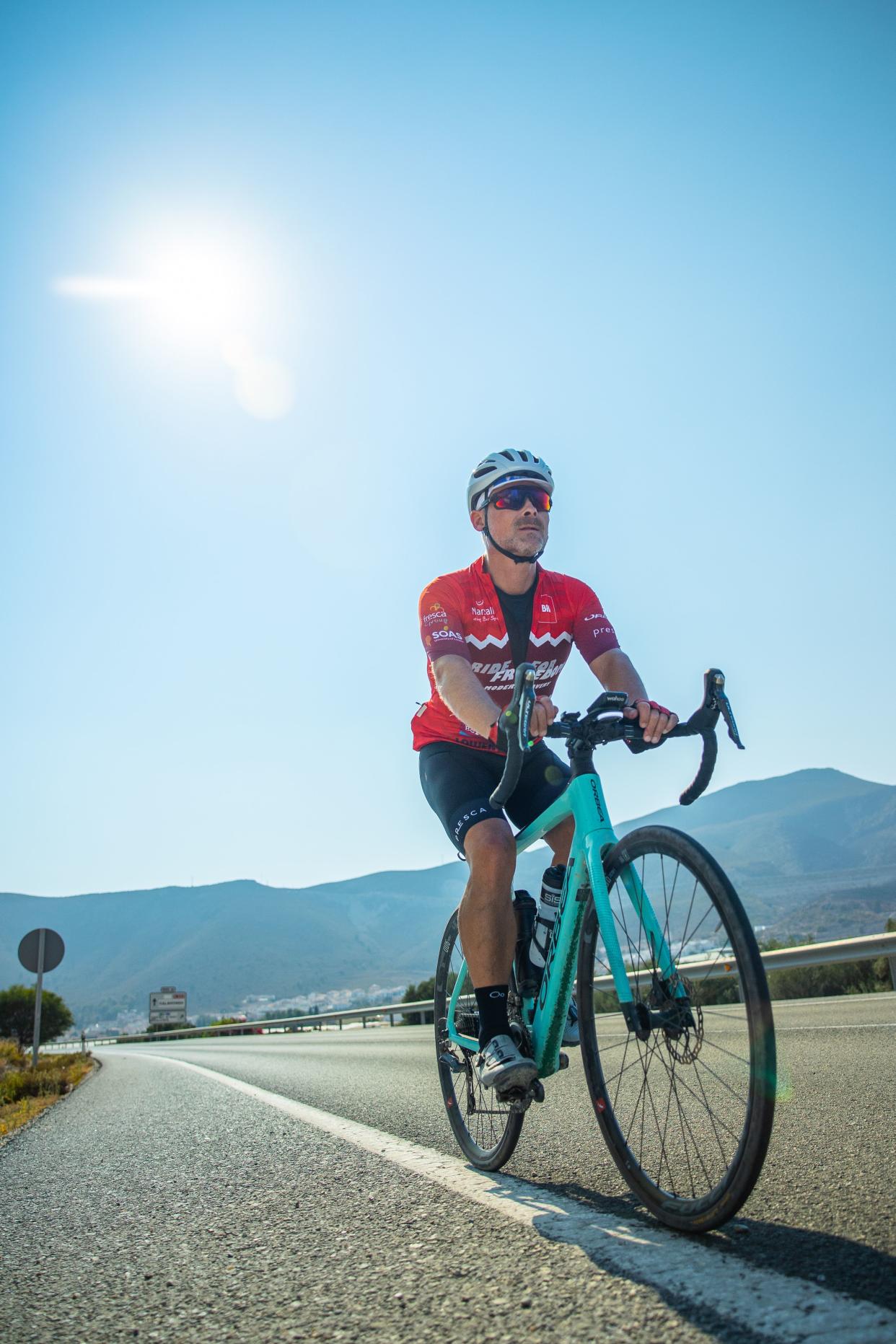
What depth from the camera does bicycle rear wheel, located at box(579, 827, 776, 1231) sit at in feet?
6.30

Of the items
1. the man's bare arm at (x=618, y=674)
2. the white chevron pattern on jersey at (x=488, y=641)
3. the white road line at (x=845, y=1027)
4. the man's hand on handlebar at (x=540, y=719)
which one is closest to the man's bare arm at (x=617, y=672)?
the man's bare arm at (x=618, y=674)

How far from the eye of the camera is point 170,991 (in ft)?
238

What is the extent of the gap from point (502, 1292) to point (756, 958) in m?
0.85

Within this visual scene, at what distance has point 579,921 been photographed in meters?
2.87

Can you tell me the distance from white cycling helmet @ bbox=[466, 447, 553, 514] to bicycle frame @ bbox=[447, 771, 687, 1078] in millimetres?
1452

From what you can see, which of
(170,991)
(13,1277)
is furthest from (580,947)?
(170,991)

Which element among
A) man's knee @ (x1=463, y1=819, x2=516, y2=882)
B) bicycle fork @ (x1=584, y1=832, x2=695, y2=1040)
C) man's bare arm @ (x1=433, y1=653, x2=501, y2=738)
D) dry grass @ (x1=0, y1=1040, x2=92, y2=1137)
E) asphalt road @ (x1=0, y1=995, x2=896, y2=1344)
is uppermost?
man's bare arm @ (x1=433, y1=653, x2=501, y2=738)

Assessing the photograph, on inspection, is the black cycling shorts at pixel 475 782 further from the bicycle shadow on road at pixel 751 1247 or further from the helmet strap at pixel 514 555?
the bicycle shadow on road at pixel 751 1247

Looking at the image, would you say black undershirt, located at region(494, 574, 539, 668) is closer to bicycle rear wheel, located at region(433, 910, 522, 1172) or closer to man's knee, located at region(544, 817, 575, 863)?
man's knee, located at region(544, 817, 575, 863)

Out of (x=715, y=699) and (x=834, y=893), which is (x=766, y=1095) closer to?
(x=715, y=699)

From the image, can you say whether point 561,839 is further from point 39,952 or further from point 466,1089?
point 39,952

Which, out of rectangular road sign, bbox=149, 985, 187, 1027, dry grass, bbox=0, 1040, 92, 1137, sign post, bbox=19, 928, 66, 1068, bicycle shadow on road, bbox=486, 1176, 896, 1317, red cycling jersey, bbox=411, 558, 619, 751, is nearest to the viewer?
bicycle shadow on road, bbox=486, 1176, 896, 1317

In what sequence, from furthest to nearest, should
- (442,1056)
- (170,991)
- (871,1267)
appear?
1. (170,991)
2. (442,1056)
3. (871,1267)

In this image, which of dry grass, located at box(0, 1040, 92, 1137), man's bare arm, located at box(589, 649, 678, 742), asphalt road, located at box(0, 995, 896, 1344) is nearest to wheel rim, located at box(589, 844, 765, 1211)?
asphalt road, located at box(0, 995, 896, 1344)
